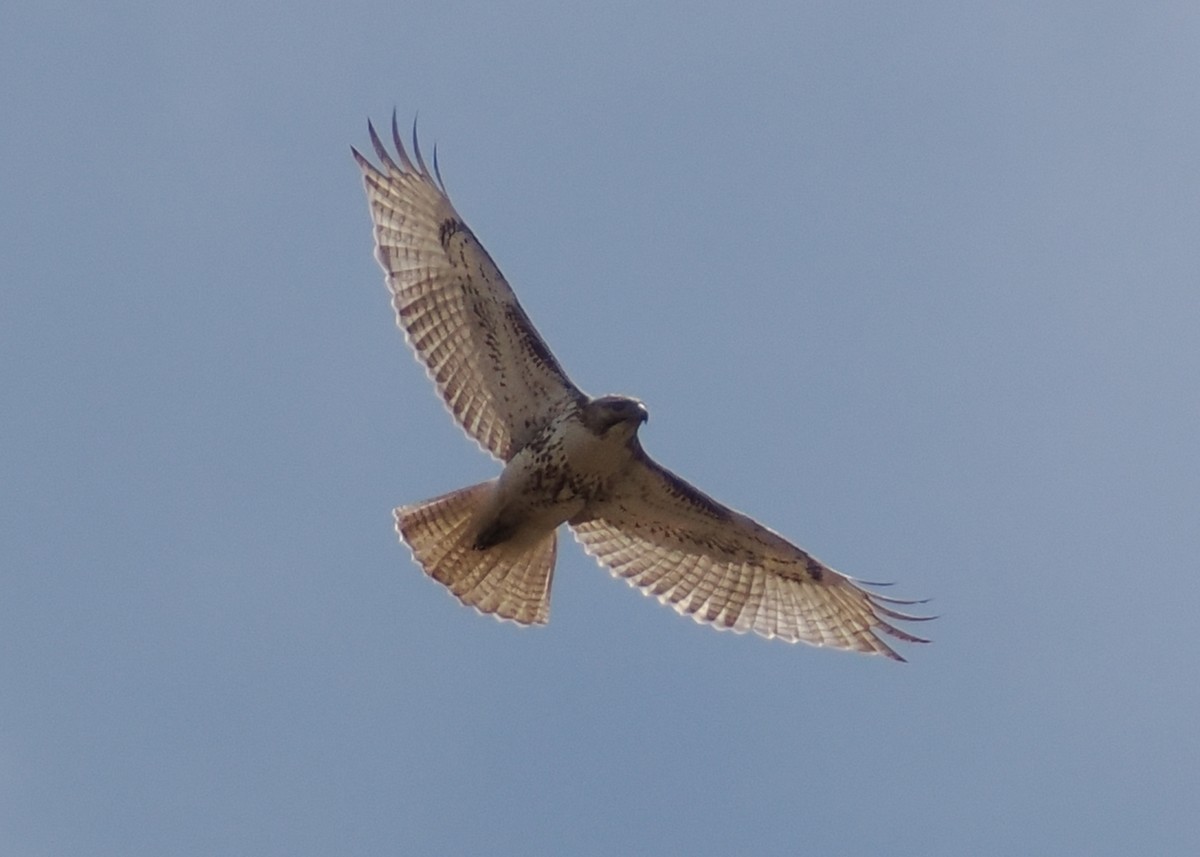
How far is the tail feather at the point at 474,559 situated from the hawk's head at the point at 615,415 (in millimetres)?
1077

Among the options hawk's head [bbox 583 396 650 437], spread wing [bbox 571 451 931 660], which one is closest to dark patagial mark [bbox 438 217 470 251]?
hawk's head [bbox 583 396 650 437]

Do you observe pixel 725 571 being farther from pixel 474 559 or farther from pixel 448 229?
pixel 448 229

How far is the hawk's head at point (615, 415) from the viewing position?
17141mm

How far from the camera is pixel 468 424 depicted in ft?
59.5

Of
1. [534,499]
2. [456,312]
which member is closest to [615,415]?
[534,499]

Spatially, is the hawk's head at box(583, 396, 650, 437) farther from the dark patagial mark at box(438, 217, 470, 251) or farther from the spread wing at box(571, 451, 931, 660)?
the dark patagial mark at box(438, 217, 470, 251)

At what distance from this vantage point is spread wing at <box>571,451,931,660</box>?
59.6 feet

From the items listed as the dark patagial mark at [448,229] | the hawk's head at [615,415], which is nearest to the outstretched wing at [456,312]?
the dark patagial mark at [448,229]

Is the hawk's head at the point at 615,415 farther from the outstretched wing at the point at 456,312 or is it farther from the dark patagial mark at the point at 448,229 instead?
the dark patagial mark at the point at 448,229

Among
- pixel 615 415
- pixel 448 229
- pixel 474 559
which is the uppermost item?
pixel 448 229

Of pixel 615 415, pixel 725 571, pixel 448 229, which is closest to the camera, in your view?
pixel 615 415

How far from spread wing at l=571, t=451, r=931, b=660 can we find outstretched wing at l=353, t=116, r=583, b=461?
99 cm

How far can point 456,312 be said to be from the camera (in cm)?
1808

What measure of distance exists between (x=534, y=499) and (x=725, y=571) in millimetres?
1869
